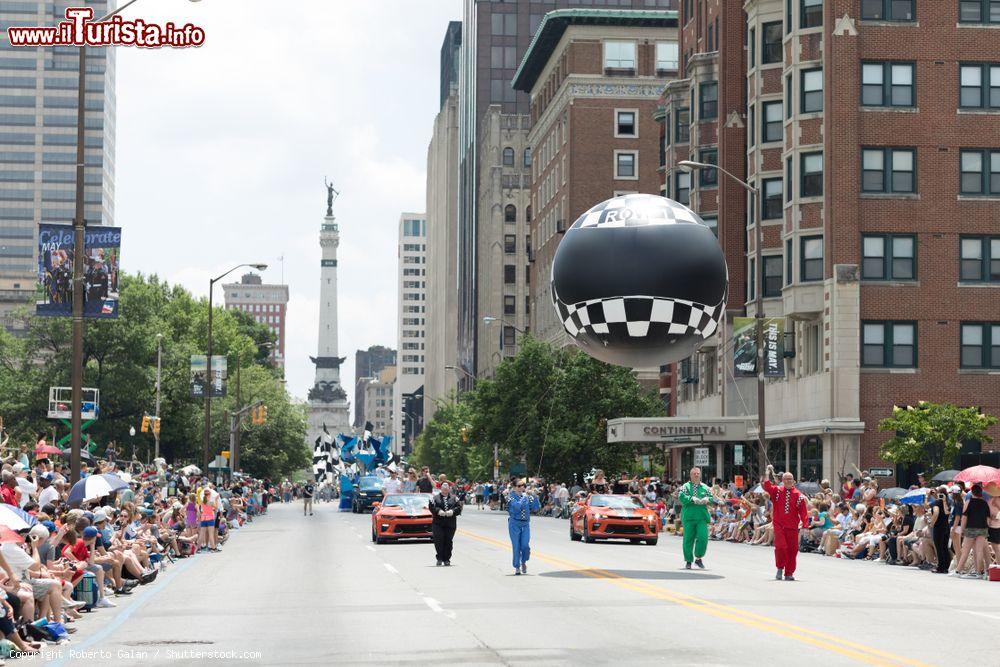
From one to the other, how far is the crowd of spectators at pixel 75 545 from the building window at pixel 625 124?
6923 centimetres

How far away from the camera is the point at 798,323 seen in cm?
5372

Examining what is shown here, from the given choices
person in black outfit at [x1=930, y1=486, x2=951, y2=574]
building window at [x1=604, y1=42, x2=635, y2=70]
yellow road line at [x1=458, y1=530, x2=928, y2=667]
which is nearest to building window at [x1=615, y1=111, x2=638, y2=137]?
building window at [x1=604, y1=42, x2=635, y2=70]

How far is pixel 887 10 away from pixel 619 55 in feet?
173

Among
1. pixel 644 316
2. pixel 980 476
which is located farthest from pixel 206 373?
pixel 644 316

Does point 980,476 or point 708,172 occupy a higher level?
point 708,172

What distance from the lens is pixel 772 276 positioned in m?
57.4

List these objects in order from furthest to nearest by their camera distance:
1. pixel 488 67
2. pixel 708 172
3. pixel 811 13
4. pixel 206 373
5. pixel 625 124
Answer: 1. pixel 488 67
2. pixel 625 124
3. pixel 708 172
4. pixel 206 373
5. pixel 811 13

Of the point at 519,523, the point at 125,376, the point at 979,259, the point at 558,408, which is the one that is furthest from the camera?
the point at 125,376

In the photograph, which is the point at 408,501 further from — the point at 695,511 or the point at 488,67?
the point at 488,67

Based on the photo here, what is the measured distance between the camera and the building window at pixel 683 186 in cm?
7131

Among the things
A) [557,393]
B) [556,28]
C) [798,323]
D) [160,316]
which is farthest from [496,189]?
[798,323]

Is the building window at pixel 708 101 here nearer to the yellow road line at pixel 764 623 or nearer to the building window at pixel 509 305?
the yellow road line at pixel 764 623

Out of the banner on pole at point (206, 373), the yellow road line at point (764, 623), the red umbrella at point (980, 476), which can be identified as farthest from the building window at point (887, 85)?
the yellow road line at point (764, 623)

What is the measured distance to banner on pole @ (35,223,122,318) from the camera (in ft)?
90.7
